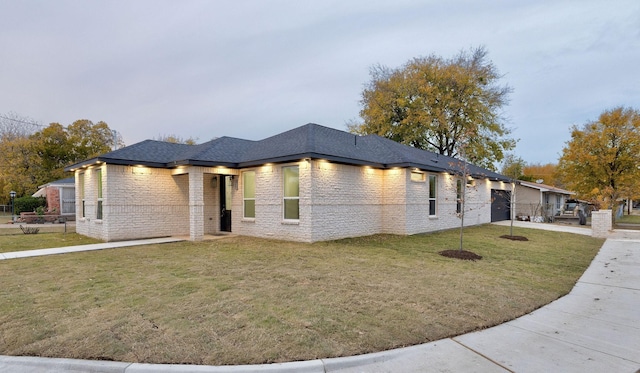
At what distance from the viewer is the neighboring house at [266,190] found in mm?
11250

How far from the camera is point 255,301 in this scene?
4672 mm

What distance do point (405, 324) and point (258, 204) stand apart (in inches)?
363

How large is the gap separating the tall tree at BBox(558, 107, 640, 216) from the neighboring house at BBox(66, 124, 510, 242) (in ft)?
42.1

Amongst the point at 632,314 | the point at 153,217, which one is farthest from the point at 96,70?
the point at 632,314

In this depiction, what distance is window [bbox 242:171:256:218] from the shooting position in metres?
12.7

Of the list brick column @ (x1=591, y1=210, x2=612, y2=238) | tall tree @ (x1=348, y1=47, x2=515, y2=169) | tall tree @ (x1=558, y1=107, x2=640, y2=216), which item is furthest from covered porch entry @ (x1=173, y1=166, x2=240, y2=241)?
tall tree @ (x1=558, y1=107, x2=640, y2=216)

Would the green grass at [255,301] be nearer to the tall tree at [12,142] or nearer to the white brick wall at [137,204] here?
the white brick wall at [137,204]

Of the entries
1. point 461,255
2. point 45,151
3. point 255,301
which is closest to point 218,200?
point 255,301

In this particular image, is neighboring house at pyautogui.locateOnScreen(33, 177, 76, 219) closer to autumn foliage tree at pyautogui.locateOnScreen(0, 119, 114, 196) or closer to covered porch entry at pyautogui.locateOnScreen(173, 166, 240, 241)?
autumn foliage tree at pyautogui.locateOnScreen(0, 119, 114, 196)

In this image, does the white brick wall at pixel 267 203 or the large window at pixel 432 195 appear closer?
the white brick wall at pixel 267 203

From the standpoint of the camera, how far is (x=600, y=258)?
8961 mm

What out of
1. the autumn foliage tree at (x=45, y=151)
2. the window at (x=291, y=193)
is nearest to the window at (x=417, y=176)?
the window at (x=291, y=193)

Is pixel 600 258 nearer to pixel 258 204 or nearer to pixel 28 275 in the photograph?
pixel 258 204

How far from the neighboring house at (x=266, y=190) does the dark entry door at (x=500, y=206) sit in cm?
872
